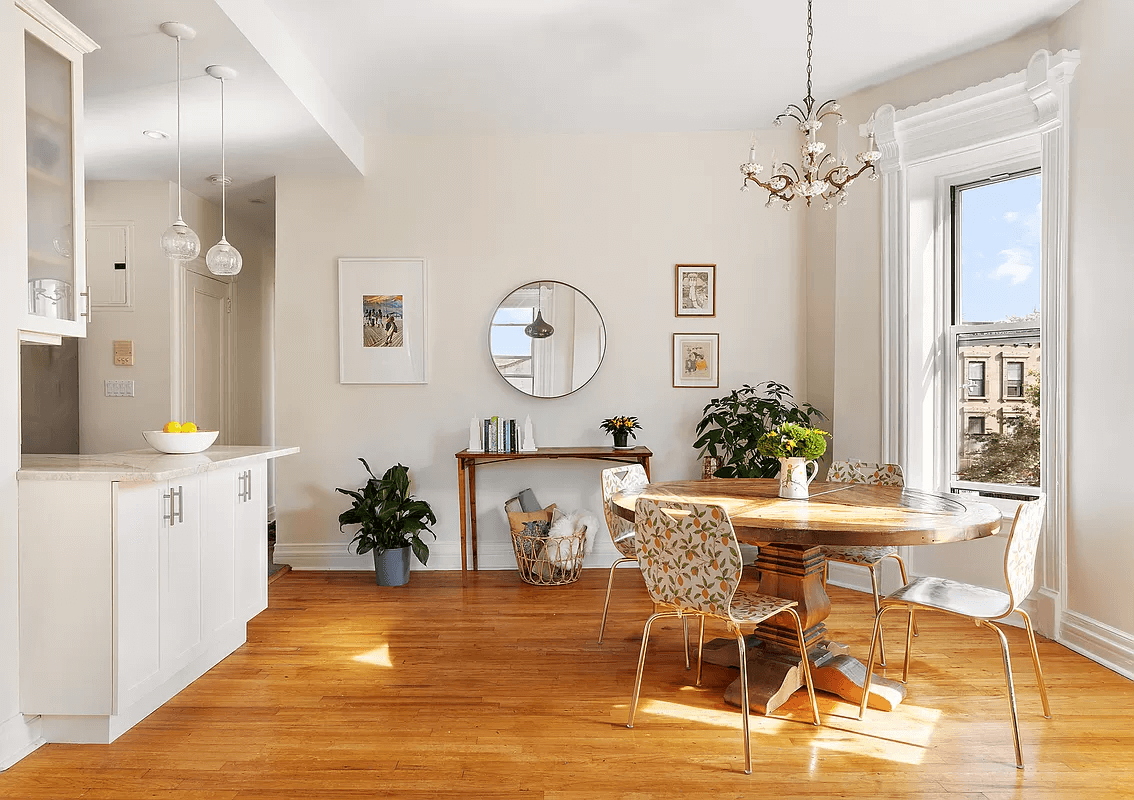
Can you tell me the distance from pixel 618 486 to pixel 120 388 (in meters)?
3.48

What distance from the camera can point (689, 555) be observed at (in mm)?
2312

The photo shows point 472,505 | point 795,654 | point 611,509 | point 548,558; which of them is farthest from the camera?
point 472,505

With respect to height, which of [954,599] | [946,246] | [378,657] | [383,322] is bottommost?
[378,657]

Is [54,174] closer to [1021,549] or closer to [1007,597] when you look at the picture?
[1021,549]

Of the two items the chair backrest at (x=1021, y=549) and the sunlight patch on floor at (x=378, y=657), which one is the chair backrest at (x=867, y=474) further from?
the sunlight patch on floor at (x=378, y=657)

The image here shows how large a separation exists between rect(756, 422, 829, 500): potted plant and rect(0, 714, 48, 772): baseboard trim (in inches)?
107

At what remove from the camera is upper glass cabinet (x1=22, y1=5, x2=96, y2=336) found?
2.40 m

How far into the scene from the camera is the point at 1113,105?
125 inches

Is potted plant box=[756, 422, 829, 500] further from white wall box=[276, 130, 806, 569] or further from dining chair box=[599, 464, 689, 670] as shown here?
white wall box=[276, 130, 806, 569]

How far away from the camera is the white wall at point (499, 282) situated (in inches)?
194

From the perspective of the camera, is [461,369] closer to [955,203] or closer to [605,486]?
[605,486]

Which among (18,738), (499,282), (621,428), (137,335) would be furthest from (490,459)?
(18,738)

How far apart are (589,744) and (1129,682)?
221 centimetres

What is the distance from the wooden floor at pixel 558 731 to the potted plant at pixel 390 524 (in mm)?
893
